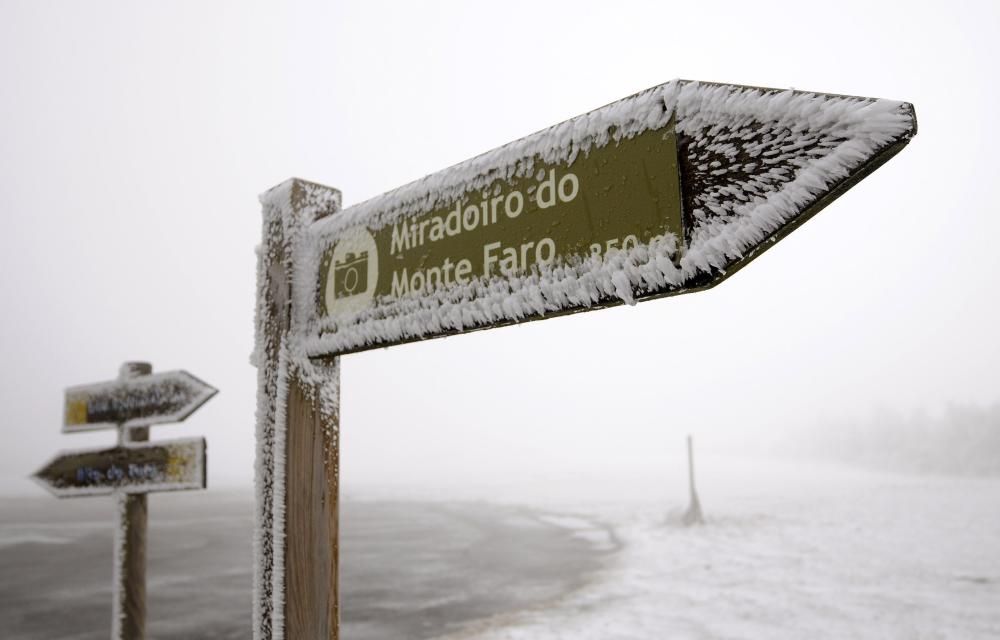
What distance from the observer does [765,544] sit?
11.2 meters

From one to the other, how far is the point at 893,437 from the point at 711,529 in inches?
2208

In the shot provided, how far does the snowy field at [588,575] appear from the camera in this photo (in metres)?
6.44

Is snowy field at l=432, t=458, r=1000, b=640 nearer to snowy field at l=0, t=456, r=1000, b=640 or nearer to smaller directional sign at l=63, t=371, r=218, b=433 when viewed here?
snowy field at l=0, t=456, r=1000, b=640

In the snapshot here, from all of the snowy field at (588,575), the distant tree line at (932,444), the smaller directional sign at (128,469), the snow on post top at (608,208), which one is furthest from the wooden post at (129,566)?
the distant tree line at (932,444)

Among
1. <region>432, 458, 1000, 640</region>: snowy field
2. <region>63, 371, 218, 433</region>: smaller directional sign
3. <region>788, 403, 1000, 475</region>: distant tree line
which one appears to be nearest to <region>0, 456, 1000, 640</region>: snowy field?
<region>432, 458, 1000, 640</region>: snowy field

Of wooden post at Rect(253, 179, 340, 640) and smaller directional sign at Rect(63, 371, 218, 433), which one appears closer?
wooden post at Rect(253, 179, 340, 640)

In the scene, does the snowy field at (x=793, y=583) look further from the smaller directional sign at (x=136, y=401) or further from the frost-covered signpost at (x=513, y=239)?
the frost-covered signpost at (x=513, y=239)

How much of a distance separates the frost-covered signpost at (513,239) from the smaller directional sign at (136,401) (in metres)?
1.31

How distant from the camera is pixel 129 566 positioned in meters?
3.01

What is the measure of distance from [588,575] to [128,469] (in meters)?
7.82

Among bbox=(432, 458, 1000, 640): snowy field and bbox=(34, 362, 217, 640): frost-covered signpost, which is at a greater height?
bbox=(34, 362, 217, 640): frost-covered signpost

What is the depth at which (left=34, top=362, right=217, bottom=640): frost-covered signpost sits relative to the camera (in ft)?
9.10


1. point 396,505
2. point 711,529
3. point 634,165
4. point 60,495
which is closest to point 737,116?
point 634,165

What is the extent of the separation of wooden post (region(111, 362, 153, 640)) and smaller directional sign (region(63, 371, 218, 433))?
0.13m
